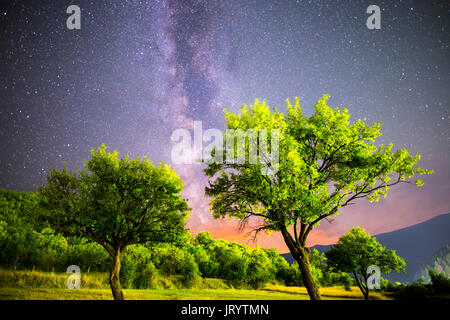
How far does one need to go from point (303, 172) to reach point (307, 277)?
822 centimetres

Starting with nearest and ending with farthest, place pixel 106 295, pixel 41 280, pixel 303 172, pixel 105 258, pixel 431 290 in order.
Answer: pixel 303 172 → pixel 106 295 → pixel 41 280 → pixel 431 290 → pixel 105 258

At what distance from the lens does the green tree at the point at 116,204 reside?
19.1 metres

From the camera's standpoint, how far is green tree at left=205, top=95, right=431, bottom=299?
15.1 m

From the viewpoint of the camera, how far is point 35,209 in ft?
62.3

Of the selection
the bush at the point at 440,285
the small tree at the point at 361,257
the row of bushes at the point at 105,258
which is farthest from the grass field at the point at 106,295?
the small tree at the point at 361,257

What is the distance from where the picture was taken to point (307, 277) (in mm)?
16047

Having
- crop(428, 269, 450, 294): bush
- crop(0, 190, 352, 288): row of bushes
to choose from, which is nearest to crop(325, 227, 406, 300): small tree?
crop(0, 190, 352, 288): row of bushes

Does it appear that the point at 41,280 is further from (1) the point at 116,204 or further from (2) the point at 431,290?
(2) the point at 431,290

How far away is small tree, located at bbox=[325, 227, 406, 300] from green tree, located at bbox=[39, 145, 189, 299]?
111ft

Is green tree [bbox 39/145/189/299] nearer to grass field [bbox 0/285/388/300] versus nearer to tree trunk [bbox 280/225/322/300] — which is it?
grass field [bbox 0/285/388/300]

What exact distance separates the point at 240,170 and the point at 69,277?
33972 millimetres

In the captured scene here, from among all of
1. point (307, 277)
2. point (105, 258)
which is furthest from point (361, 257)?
point (105, 258)

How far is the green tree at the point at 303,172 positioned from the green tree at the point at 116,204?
5774 mm
